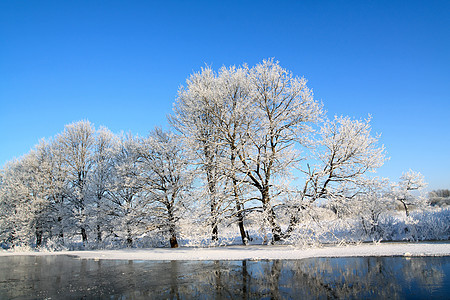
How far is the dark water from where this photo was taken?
228 inches

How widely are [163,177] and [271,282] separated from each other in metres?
15.5

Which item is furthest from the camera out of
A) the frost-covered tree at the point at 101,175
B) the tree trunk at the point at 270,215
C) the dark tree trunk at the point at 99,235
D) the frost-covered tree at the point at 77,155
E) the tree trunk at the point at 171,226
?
the frost-covered tree at the point at 77,155

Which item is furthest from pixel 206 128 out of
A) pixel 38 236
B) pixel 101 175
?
pixel 38 236

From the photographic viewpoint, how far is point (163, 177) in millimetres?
21203

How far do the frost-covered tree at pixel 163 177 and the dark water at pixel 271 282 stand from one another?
10266 millimetres

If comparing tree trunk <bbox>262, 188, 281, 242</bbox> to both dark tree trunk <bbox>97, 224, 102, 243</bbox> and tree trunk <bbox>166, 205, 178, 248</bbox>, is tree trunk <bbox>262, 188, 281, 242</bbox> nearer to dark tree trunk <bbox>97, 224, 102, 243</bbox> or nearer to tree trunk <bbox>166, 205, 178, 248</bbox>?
tree trunk <bbox>166, 205, 178, 248</bbox>

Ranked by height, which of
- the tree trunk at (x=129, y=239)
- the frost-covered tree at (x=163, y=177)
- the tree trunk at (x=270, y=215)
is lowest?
the tree trunk at (x=129, y=239)

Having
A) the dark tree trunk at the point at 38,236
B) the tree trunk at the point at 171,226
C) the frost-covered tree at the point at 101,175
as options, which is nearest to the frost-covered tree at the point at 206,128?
the tree trunk at the point at 171,226

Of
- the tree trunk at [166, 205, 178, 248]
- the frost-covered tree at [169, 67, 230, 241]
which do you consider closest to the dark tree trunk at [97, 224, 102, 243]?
the tree trunk at [166, 205, 178, 248]

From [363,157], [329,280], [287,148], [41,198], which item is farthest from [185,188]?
[41,198]

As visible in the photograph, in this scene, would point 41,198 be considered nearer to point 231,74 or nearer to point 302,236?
point 231,74

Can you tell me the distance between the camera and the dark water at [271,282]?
228 inches

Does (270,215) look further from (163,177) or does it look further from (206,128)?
(163,177)

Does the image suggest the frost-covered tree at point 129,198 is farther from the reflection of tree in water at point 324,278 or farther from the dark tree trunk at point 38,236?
the reflection of tree in water at point 324,278
